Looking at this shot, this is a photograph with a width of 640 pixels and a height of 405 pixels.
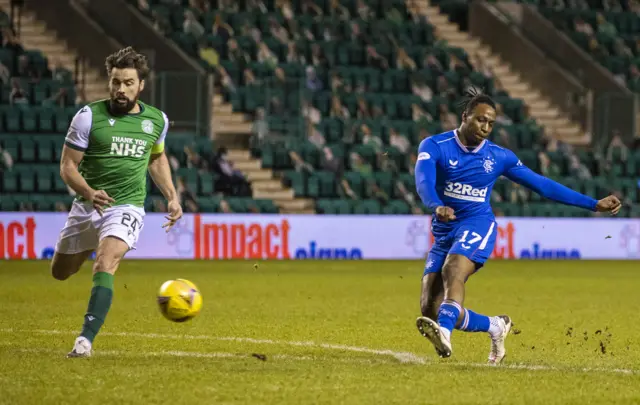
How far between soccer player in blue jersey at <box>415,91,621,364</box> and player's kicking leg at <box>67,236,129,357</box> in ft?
7.11

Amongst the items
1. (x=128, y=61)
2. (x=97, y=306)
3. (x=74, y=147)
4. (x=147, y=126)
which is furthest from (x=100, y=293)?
(x=128, y=61)

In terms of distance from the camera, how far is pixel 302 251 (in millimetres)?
24844

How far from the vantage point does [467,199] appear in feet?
29.6

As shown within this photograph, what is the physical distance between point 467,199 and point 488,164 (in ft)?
0.95

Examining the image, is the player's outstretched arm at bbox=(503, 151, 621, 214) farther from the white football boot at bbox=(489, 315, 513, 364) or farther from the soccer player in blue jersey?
the white football boot at bbox=(489, 315, 513, 364)

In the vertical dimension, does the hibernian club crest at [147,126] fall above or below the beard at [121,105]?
below

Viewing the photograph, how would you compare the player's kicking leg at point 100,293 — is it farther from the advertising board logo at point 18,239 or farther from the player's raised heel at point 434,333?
the advertising board logo at point 18,239

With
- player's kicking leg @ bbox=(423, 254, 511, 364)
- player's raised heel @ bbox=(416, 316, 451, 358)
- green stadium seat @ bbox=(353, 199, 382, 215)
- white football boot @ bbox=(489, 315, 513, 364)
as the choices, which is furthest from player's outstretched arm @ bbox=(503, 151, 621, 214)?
green stadium seat @ bbox=(353, 199, 382, 215)

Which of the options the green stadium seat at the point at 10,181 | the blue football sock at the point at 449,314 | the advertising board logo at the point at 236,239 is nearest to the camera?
the blue football sock at the point at 449,314

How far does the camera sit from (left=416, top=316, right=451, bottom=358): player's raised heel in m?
8.20

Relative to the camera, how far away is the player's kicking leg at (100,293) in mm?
8633

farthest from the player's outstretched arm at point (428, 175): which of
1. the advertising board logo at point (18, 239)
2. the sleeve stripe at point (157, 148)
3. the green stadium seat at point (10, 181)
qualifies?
the green stadium seat at point (10, 181)

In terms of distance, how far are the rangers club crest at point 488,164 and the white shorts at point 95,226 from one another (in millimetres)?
2458

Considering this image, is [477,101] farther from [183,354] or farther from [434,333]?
[183,354]
